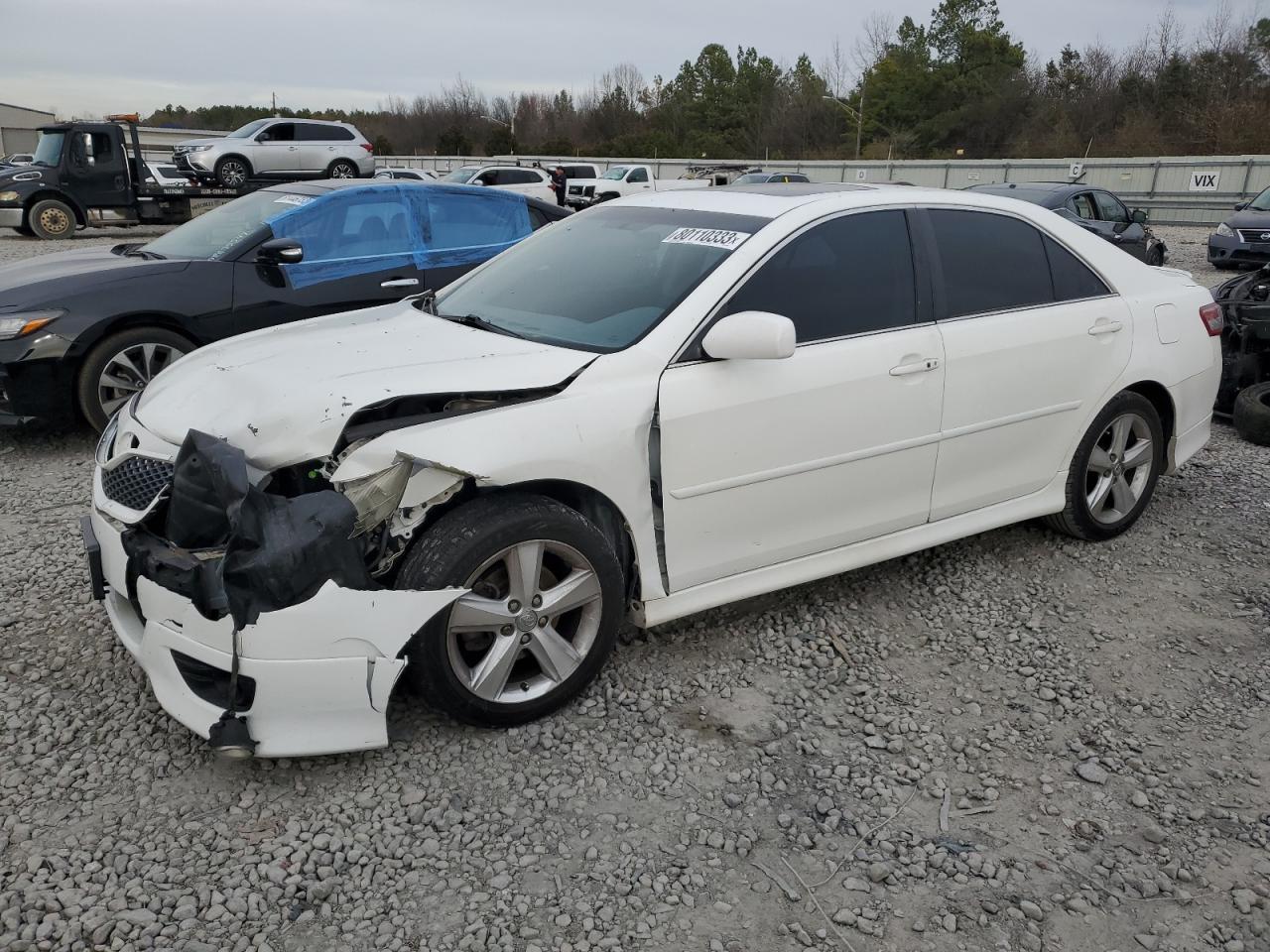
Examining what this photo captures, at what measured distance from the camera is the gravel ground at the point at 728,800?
7.71 ft

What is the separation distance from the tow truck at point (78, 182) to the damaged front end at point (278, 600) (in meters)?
19.3

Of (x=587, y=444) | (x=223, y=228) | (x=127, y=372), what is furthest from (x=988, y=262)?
(x=223, y=228)

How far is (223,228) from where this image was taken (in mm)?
6512

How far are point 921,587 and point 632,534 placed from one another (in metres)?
1.65

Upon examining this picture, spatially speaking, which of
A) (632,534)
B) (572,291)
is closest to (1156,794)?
(632,534)

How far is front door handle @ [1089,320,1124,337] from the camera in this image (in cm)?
420

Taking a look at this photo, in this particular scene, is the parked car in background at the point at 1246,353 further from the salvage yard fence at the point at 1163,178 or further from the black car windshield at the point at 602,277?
the salvage yard fence at the point at 1163,178

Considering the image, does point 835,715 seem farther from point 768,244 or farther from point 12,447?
point 12,447

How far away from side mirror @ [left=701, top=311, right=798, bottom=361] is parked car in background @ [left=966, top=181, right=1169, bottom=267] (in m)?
11.4

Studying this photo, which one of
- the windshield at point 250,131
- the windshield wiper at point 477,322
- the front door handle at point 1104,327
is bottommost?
the front door handle at point 1104,327

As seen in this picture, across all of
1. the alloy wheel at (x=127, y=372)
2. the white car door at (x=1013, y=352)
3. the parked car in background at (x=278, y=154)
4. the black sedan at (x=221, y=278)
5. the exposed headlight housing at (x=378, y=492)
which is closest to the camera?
the exposed headlight housing at (x=378, y=492)

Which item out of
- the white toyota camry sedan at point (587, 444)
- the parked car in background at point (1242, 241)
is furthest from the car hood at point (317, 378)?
the parked car in background at point (1242, 241)

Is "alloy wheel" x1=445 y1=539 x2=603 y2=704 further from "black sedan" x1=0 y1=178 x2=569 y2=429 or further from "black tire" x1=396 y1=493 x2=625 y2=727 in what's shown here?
"black sedan" x1=0 y1=178 x2=569 y2=429

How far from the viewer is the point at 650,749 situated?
9.91 feet
